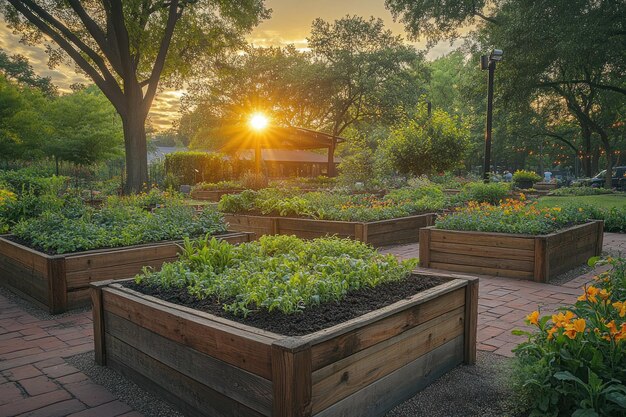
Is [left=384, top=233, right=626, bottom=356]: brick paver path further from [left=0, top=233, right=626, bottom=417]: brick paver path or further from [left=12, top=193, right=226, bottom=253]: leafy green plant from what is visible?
[left=12, top=193, right=226, bottom=253]: leafy green plant

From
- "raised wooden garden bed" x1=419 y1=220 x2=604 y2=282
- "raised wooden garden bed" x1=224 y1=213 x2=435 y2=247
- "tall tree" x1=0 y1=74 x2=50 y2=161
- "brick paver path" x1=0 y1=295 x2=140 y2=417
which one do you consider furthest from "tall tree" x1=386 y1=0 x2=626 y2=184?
"tall tree" x1=0 y1=74 x2=50 y2=161

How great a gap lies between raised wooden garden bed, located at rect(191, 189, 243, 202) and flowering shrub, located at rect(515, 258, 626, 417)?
15.6 meters

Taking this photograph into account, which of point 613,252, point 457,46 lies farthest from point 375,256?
point 457,46

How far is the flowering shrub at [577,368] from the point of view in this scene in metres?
2.15

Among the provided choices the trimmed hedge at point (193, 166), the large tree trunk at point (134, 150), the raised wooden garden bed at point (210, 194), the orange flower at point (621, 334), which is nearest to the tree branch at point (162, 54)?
the large tree trunk at point (134, 150)

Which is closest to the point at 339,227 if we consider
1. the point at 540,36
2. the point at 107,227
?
the point at 107,227

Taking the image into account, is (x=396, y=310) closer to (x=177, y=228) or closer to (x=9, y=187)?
(x=177, y=228)

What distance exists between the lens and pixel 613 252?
737 cm

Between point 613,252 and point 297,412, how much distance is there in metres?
7.37

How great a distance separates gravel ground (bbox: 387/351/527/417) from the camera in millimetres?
2584

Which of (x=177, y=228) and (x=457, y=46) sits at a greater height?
(x=457, y=46)

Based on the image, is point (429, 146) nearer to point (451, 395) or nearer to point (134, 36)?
point (134, 36)

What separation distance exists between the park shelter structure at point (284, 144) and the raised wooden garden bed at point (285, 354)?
60.6 feet

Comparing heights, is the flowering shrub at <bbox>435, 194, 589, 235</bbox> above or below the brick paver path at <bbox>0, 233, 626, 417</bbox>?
above
